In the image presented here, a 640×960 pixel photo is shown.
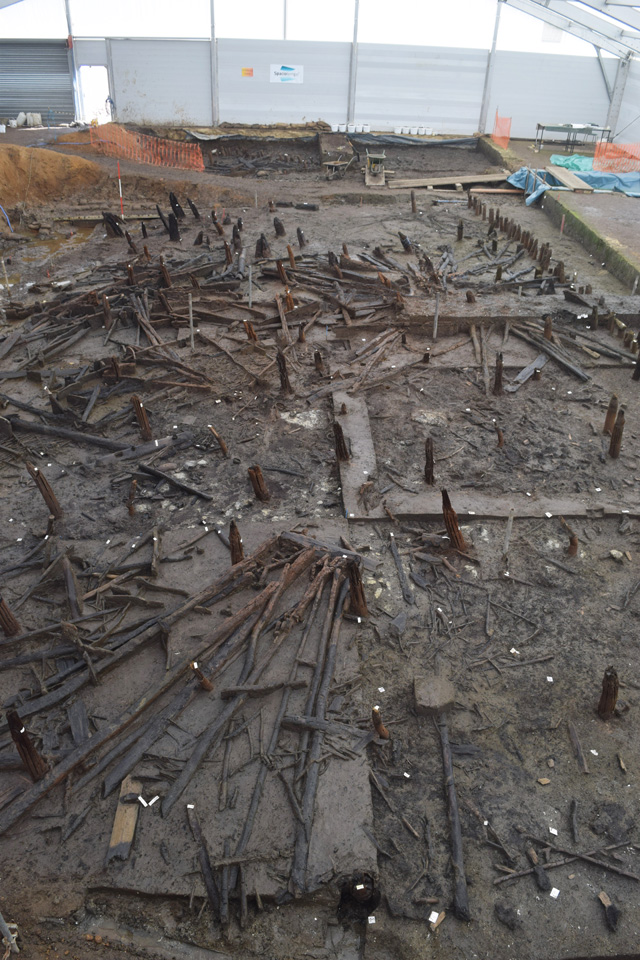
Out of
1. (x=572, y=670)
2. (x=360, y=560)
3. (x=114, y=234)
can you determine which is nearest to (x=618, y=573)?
(x=572, y=670)

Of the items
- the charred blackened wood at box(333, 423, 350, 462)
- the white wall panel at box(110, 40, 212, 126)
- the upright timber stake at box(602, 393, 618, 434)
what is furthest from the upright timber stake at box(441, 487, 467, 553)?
the white wall panel at box(110, 40, 212, 126)

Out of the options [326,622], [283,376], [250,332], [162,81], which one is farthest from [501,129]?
[326,622]

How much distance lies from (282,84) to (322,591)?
103ft

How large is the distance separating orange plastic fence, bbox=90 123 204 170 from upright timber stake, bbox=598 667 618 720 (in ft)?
90.5

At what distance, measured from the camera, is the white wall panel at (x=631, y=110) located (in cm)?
2909

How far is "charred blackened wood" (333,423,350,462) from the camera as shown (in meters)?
8.59

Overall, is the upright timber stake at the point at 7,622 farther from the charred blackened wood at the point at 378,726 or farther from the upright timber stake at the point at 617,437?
the upright timber stake at the point at 617,437

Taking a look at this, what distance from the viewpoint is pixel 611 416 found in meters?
9.35

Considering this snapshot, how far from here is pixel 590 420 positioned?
9.94 meters

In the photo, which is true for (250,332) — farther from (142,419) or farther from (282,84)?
(282,84)

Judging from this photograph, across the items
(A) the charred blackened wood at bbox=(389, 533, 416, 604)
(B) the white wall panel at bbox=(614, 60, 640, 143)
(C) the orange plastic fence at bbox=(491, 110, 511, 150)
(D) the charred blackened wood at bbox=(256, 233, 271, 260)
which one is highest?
(B) the white wall panel at bbox=(614, 60, 640, 143)

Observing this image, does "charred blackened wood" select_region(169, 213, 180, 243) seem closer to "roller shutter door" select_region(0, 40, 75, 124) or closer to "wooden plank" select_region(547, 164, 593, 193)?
"wooden plank" select_region(547, 164, 593, 193)

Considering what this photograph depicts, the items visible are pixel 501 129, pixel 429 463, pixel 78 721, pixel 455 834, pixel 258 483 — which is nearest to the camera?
pixel 455 834

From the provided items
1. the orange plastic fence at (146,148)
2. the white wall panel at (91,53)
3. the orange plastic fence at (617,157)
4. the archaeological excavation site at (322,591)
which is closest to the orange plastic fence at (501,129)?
the orange plastic fence at (617,157)
